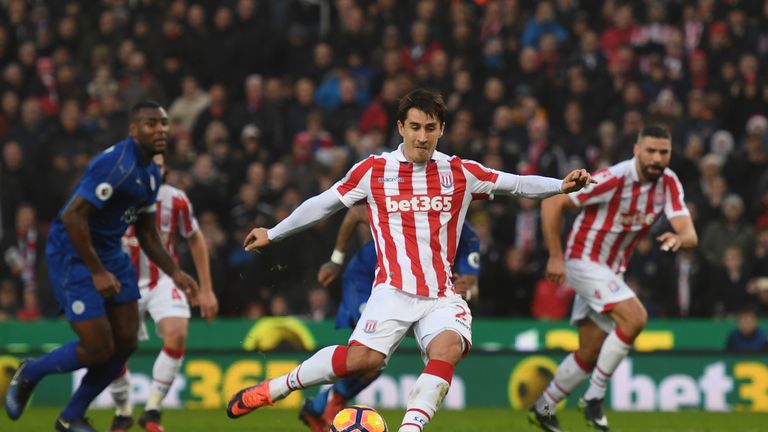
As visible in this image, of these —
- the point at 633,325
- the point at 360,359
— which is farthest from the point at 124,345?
the point at 633,325

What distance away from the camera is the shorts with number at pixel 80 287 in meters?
9.80

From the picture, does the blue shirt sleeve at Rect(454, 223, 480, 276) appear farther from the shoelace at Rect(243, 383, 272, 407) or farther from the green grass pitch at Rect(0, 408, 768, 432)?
the shoelace at Rect(243, 383, 272, 407)

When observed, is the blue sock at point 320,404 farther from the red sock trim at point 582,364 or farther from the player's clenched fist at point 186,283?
the red sock trim at point 582,364

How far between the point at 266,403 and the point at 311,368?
0.34 meters

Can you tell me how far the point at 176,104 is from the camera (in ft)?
61.4

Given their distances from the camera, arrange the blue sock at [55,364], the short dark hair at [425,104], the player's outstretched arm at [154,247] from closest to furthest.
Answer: the short dark hair at [425,104], the blue sock at [55,364], the player's outstretched arm at [154,247]

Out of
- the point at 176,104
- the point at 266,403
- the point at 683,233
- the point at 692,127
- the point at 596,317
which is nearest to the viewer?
the point at 266,403

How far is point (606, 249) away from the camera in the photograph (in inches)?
456

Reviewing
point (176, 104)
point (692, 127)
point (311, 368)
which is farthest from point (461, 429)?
point (176, 104)

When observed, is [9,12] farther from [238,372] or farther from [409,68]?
[238,372]

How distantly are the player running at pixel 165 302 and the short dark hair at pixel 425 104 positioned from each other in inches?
116

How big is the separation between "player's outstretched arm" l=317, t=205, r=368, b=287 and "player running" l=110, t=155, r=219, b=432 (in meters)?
0.90

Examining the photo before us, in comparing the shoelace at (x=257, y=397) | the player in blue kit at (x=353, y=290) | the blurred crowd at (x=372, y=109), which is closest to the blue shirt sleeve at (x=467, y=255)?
the player in blue kit at (x=353, y=290)

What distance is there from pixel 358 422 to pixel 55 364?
2691mm
